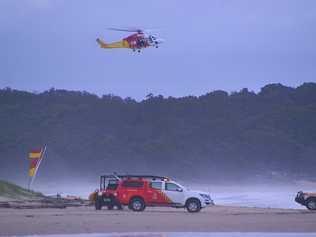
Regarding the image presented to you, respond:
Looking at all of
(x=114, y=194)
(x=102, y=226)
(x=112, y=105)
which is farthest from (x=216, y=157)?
(x=102, y=226)

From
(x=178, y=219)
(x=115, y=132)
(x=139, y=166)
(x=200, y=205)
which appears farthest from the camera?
(x=115, y=132)

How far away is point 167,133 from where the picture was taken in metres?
97.6

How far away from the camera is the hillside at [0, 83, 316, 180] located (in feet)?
296

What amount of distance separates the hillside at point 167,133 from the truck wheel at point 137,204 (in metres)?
56.4

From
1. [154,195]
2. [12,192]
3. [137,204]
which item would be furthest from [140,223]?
[12,192]

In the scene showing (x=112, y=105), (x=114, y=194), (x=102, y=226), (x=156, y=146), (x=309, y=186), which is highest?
(x=112, y=105)

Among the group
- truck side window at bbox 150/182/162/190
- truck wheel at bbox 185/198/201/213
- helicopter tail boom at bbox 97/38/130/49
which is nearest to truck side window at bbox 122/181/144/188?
truck side window at bbox 150/182/162/190

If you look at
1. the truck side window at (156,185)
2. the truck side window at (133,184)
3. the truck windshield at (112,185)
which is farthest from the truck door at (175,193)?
the truck windshield at (112,185)

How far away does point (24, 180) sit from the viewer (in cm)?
8575

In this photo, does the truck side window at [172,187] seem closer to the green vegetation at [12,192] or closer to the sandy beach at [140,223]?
the sandy beach at [140,223]

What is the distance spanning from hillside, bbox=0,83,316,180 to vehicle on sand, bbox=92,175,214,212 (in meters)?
56.0

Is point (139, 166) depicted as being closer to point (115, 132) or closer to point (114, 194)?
A: point (115, 132)

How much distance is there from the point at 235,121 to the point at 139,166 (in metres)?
18.0

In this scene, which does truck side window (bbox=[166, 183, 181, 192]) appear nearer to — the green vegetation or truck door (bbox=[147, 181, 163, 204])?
truck door (bbox=[147, 181, 163, 204])
